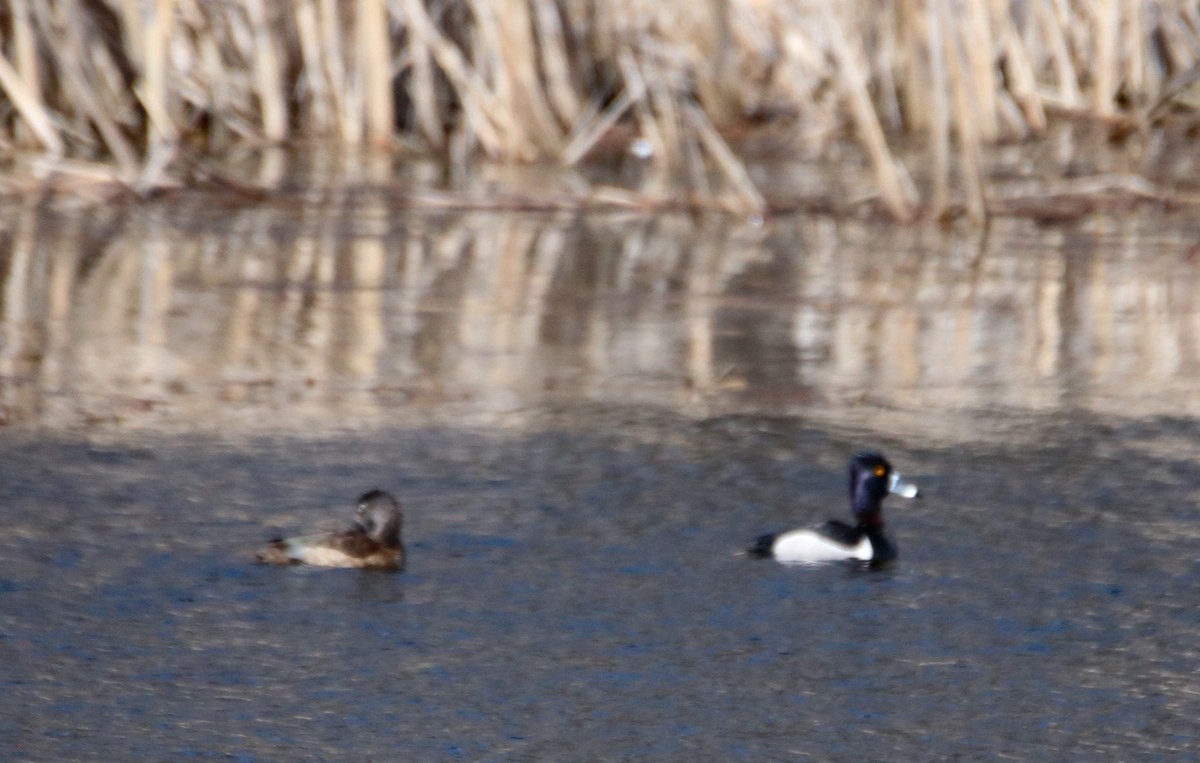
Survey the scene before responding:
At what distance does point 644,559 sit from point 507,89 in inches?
356

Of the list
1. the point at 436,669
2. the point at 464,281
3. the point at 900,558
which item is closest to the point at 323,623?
the point at 436,669

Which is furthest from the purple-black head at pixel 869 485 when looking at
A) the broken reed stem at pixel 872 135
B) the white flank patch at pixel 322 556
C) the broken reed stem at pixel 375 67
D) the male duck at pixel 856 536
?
the broken reed stem at pixel 375 67

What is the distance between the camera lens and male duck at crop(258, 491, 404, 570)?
6.19 metres

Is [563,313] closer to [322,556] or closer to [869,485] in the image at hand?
[869,485]

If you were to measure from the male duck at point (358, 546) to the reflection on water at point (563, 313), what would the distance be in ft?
6.04

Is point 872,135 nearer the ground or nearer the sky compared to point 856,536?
nearer the sky

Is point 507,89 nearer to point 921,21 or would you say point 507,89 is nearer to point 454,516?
point 921,21

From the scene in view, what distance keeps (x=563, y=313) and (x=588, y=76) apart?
707 centimetres

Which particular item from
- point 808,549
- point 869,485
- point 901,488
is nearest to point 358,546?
point 808,549

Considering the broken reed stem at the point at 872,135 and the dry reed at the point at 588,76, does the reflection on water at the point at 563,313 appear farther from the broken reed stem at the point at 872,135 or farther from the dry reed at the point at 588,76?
the dry reed at the point at 588,76

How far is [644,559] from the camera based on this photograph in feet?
21.1

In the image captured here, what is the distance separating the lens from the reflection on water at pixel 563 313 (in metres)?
8.70

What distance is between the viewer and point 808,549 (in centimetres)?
647

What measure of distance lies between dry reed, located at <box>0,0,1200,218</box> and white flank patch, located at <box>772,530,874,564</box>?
6.09 metres
